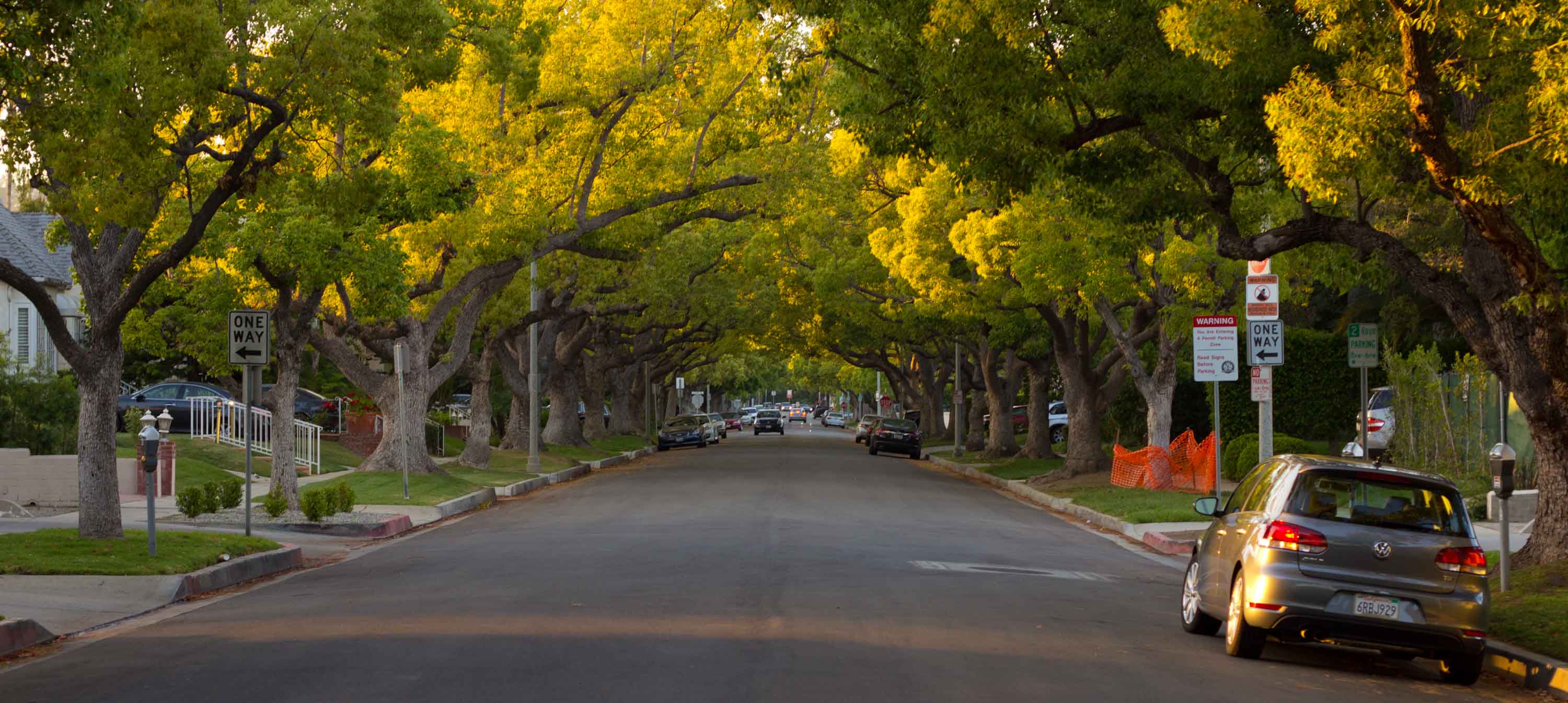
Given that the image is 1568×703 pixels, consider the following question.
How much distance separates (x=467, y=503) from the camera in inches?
1053

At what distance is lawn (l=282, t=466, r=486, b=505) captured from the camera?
84.5 ft

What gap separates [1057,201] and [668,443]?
33.3 m

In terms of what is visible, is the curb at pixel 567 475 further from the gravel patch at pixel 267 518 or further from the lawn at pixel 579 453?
the gravel patch at pixel 267 518

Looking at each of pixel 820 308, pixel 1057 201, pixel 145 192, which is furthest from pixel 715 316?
pixel 145 192

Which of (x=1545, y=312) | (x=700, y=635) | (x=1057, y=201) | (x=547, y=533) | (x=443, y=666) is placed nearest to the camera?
(x=443, y=666)

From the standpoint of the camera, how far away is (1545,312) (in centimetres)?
1332

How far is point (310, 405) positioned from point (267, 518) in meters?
23.2

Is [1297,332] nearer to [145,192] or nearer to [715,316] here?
[715,316]

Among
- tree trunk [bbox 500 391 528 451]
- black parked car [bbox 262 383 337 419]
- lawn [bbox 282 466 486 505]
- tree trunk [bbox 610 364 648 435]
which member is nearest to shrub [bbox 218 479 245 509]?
lawn [bbox 282 466 486 505]

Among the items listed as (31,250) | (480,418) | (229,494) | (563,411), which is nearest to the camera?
(229,494)

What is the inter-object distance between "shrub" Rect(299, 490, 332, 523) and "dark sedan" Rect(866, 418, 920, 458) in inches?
1347

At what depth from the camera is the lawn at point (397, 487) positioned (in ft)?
84.5

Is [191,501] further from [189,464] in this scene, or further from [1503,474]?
[1503,474]

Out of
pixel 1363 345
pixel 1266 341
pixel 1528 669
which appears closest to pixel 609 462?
pixel 1266 341
